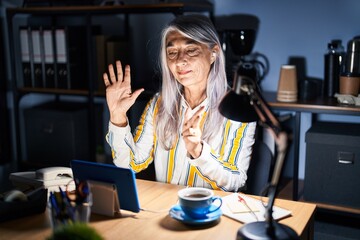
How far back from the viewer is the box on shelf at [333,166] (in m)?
2.43

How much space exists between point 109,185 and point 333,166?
4.92ft

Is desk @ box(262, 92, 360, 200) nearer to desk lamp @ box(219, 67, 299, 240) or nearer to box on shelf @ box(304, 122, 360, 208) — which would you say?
box on shelf @ box(304, 122, 360, 208)

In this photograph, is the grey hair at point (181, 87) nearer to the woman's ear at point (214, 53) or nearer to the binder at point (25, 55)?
the woman's ear at point (214, 53)

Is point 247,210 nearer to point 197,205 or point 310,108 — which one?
point 197,205

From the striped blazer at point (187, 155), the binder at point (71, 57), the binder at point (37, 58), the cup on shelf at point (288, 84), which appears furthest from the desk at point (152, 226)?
the binder at point (37, 58)

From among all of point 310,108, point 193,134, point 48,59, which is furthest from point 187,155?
point 48,59

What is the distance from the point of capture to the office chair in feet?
5.75

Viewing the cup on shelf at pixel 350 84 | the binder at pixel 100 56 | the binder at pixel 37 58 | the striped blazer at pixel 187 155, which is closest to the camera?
the striped blazer at pixel 187 155

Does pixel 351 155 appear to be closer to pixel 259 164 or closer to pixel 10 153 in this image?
pixel 259 164

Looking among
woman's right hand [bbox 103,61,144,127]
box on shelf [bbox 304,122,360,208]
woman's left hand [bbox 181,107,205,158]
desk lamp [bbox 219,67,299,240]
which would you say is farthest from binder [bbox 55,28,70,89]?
desk lamp [bbox 219,67,299,240]

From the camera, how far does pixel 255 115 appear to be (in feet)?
3.86

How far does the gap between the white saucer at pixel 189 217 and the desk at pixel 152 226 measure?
0.05ft

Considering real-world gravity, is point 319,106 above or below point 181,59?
below

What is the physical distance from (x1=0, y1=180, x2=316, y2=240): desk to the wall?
60.8 inches
